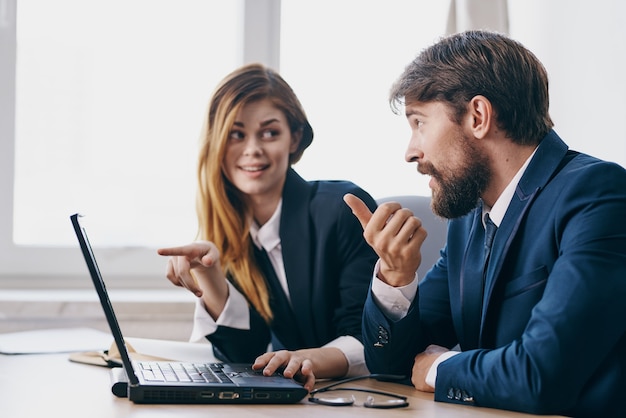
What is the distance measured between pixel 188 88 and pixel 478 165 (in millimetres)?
1425

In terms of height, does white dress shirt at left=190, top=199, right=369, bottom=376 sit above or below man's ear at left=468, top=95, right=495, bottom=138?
below

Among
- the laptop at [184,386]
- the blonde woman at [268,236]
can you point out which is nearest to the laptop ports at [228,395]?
the laptop at [184,386]

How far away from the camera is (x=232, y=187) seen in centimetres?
198

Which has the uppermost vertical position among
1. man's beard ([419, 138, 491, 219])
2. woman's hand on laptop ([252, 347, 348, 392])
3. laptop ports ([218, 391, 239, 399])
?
man's beard ([419, 138, 491, 219])

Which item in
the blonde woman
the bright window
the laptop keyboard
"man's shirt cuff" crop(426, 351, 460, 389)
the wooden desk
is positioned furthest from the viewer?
the bright window

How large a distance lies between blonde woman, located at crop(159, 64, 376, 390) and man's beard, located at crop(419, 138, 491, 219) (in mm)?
364

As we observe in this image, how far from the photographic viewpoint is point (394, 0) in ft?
9.46

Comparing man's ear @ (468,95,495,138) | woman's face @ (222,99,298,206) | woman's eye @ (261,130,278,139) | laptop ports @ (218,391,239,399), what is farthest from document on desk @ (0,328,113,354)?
man's ear @ (468,95,495,138)

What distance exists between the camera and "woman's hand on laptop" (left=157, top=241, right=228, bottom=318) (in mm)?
1596

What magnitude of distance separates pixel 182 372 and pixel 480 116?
702 millimetres

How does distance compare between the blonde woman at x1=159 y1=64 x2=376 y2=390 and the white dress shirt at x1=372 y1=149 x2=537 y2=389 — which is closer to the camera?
the white dress shirt at x1=372 y1=149 x2=537 y2=389

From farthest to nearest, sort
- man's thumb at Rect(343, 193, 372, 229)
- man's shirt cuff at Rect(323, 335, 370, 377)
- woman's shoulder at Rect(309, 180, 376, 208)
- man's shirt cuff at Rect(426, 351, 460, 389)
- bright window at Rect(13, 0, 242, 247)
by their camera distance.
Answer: bright window at Rect(13, 0, 242, 247), woman's shoulder at Rect(309, 180, 376, 208), man's shirt cuff at Rect(323, 335, 370, 377), man's thumb at Rect(343, 193, 372, 229), man's shirt cuff at Rect(426, 351, 460, 389)

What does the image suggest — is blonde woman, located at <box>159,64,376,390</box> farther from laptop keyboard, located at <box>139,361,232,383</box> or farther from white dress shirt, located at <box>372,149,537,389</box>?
laptop keyboard, located at <box>139,361,232,383</box>

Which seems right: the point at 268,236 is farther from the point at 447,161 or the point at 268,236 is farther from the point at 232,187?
the point at 447,161
